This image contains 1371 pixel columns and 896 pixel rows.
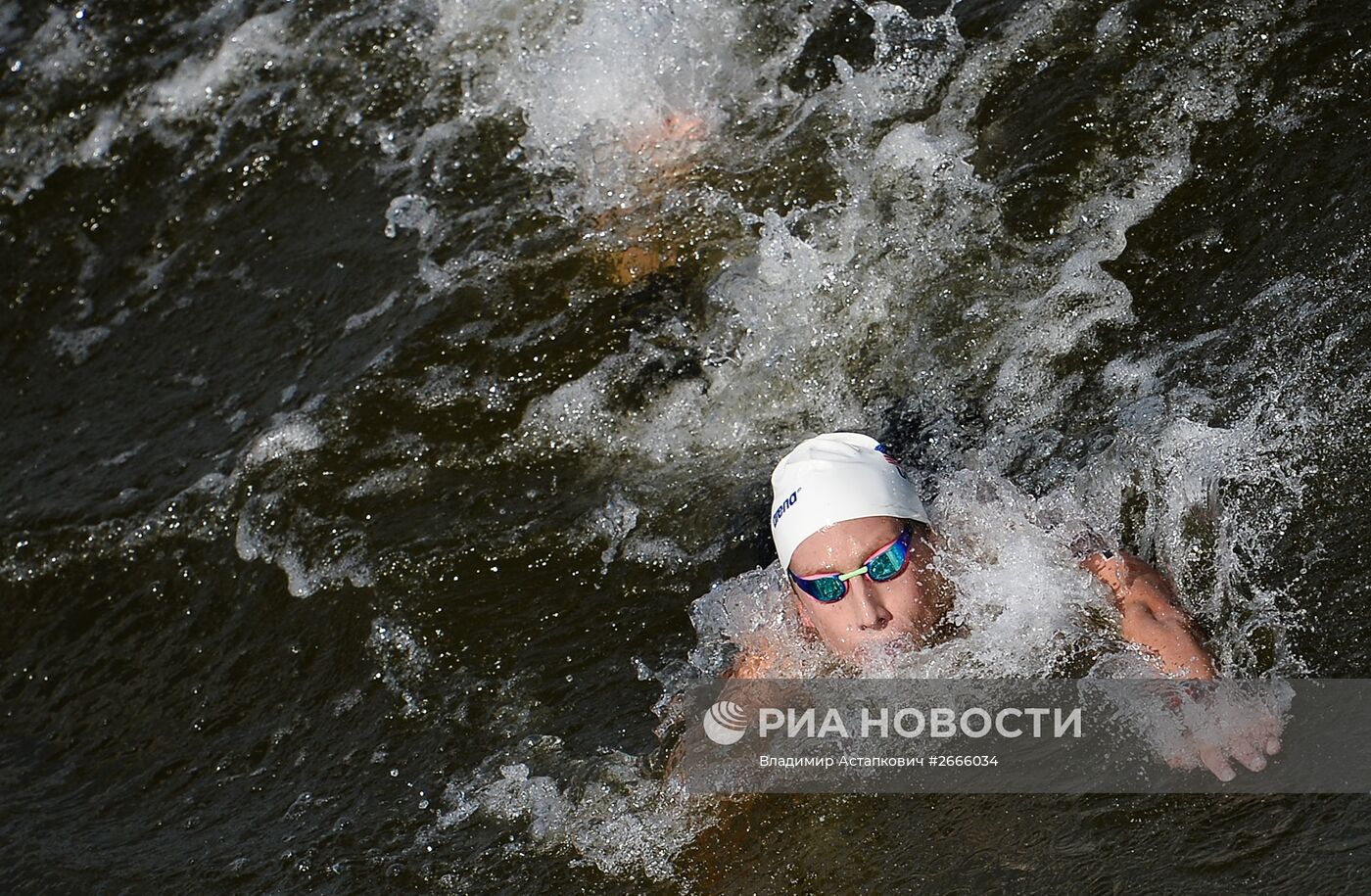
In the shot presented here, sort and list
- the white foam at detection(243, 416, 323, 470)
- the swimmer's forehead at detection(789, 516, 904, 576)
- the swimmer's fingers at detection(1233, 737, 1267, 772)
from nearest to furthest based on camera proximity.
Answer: the swimmer's fingers at detection(1233, 737, 1267, 772)
the swimmer's forehead at detection(789, 516, 904, 576)
the white foam at detection(243, 416, 323, 470)

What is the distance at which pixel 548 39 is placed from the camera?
301 inches

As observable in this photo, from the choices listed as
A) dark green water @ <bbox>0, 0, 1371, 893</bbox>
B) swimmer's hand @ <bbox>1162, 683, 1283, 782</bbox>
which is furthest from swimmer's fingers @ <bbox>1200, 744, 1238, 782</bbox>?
dark green water @ <bbox>0, 0, 1371, 893</bbox>

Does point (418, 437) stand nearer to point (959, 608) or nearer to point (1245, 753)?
point (959, 608)

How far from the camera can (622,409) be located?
6258 millimetres

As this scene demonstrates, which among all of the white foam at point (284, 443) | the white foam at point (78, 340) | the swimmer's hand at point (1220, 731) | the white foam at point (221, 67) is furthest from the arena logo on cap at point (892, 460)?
the white foam at point (221, 67)

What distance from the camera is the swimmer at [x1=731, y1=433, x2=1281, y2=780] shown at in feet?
15.6

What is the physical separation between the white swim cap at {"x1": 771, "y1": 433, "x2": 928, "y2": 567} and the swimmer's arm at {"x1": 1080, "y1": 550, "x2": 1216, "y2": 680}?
2.30ft

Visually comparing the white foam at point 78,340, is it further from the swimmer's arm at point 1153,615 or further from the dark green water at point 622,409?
the swimmer's arm at point 1153,615

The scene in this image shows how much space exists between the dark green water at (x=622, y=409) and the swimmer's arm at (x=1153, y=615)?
0.16 m

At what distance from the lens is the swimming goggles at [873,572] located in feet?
15.9

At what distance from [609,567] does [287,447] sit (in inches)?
70.2

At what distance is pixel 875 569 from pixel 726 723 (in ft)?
2.73

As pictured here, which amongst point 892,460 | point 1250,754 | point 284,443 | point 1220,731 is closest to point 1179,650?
point 1220,731

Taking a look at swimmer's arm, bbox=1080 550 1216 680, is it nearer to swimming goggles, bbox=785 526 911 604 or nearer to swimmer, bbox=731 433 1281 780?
swimmer, bbox=731 433 1281 780
